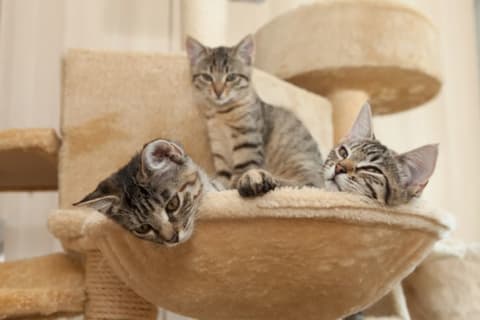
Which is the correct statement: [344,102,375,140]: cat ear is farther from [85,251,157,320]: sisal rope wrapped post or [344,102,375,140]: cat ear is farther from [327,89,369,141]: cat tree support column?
[327,89,369,141]: cat tree support column

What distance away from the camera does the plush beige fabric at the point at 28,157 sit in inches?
48.9

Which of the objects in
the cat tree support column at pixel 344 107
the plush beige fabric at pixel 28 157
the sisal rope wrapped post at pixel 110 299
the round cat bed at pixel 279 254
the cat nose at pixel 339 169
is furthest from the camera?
the cat tree support column at pixel 344 107

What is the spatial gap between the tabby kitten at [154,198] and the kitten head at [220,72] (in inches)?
19.4

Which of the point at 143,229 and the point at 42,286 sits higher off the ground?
the point at 143,229

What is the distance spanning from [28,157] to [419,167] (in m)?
0.93

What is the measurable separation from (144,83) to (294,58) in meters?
0.51

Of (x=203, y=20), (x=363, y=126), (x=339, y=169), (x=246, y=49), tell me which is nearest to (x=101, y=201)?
A: (x=339, y=169)

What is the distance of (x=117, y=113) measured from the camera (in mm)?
1316

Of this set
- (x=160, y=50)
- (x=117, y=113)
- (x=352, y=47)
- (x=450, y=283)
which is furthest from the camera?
(x=160, y=50)

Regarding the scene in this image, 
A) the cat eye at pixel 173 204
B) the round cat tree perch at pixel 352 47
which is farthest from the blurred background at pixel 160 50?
the cat eye at pixel 173 204

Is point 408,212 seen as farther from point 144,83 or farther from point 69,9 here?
point 69,9

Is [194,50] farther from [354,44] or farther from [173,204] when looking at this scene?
[173,204]

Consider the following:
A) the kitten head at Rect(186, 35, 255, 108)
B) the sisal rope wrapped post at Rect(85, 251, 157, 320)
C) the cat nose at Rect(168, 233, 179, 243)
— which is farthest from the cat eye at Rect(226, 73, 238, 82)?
the cat nose at Rect(168, 233, 179, 243)

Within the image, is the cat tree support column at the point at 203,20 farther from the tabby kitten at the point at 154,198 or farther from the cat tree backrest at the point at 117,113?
the tabby kitten at the point at 154,198
